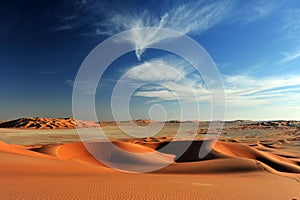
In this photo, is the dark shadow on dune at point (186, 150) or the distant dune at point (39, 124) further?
the distant dune at point (39, 124)

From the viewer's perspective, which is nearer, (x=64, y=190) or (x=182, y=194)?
(x=64, y=190)

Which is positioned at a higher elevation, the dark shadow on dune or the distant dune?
the distant dune

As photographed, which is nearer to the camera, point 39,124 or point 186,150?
point 186,150

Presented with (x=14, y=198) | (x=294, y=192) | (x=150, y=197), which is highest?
(x=14, y=198)

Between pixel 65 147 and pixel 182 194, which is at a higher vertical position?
pixel 65 147

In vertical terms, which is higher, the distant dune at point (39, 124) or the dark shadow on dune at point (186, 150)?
the distant dune at point (39, 124)

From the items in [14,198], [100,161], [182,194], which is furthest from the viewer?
[100,161]

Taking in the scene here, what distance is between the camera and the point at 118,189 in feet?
27.2

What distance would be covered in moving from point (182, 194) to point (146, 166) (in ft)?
33.2

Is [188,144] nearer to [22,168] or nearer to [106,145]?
[106,145]

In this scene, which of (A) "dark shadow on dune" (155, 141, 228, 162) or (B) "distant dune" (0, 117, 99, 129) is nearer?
(A) "dark shadow on dune" (155, 141, 228, 162)

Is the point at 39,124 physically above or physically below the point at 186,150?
above

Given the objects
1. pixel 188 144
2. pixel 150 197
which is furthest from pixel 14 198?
pixel 188 144

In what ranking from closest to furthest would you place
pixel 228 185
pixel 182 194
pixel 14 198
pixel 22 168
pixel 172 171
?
pixel 14 198, pixel 182 194, pixel 228 185, pixel 22 168, pixel 172 171
